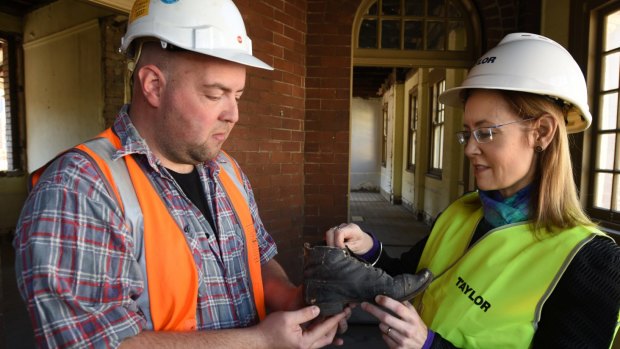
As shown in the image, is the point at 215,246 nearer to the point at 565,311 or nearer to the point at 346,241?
the point at 346,241

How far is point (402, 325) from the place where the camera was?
52.5 inches

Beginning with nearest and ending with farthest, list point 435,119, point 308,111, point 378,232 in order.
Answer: point 308,111 < point 378,232 < point 435,119

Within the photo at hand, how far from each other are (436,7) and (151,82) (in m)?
4.52

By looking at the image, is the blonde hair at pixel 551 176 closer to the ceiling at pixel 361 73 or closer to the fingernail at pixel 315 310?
the fingernail at pixel 315 310

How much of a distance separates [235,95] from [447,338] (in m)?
1.18

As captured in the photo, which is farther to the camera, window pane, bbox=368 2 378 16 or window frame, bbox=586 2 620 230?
window pane, bbox=368 2 378 16

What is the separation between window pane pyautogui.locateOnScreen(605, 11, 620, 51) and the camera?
3.54 metres

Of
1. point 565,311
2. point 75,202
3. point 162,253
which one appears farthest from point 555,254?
point 75,202

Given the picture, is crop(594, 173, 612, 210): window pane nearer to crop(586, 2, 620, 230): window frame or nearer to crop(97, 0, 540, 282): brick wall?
crop(586, 2, 620, 230): window frame

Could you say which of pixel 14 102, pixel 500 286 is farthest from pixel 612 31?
pixel 14 102

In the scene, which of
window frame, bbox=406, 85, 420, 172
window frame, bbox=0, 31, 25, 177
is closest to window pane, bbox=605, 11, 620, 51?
window frame, bbox=406, 85, 420, 172

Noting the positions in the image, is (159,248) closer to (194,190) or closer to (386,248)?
(194,190)

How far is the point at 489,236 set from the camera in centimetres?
153

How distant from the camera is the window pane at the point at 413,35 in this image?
16.1 ft
